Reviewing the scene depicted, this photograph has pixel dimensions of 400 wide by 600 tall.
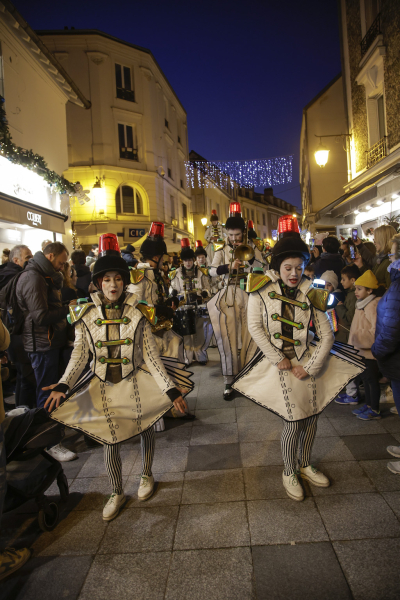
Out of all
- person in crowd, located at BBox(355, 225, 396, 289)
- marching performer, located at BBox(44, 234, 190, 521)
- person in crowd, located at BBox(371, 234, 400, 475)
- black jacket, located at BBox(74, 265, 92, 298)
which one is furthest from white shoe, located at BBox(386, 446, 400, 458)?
black jacket, located at BBox(74, 265, 92, 298)

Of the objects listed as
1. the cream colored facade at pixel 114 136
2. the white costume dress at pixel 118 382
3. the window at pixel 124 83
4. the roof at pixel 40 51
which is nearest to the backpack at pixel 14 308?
the white costume dress at pixel 118 382

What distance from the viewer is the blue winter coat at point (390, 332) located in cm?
323

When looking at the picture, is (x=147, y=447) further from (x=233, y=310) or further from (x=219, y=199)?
(x=219, y=199)

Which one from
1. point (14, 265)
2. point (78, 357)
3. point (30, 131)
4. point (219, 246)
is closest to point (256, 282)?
point (78, 357)

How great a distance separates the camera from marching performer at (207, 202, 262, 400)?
215 inches

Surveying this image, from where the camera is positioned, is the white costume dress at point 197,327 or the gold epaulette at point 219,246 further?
the white costume dress at point 197,327

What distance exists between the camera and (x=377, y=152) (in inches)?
493

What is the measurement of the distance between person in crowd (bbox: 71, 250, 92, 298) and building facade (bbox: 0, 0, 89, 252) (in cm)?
217

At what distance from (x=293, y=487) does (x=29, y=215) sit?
8491mm

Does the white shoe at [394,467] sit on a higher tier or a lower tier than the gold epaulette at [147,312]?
lower

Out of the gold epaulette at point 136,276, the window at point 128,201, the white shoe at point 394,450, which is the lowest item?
the white shoe at point 394,450

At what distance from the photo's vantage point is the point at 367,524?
8.65 feet

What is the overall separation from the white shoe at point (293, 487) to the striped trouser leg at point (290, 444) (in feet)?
0.13

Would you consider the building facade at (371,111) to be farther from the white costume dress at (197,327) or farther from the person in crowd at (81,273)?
the person in crowd at (81,273)
